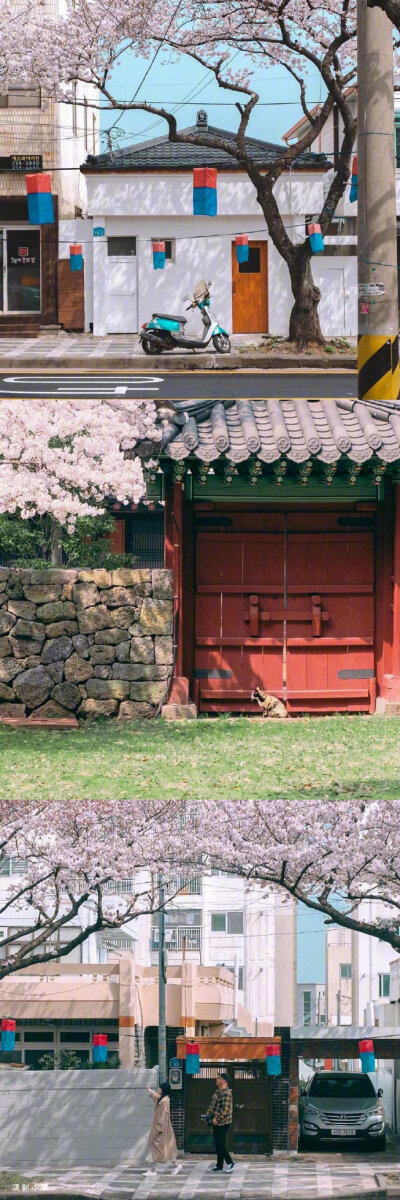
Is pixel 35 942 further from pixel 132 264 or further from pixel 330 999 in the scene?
pixel 330 999

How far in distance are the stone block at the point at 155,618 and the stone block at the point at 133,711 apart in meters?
0.39

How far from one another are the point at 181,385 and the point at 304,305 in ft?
6.73

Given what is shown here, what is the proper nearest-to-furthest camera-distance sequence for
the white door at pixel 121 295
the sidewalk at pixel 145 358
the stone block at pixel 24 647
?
the stone block at pixel 24 647 < the sidewalk at pixel 145 358 < the white door at pixel 121 295

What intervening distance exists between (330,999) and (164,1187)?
16.8 m

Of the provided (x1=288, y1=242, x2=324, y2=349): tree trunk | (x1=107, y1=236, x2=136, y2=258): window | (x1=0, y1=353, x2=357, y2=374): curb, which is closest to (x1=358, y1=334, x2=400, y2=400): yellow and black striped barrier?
(x1=0, y1=353, x2=357, y2=374): curb

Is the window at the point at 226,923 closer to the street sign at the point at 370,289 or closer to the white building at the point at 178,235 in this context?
the white building at the point at 178,235

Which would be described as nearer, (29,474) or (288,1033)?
(29,474)

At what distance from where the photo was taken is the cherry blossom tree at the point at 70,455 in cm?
680

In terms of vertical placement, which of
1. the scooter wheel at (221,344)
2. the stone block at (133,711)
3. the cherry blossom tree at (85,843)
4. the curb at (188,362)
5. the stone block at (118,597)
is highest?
the scooter wheel at (221,344)

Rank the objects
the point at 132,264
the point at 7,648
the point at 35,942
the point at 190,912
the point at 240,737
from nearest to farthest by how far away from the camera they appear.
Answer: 1. the point at 240,737
2. the point at 7,648
3. the point at 35,942
4. the point at 132,264
5. the point at 190,912

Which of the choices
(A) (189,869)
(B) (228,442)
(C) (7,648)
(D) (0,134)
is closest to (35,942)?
(A) (189,869)

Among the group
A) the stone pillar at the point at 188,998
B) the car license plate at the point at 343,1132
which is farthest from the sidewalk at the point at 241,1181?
the stone pillar at the point at 188,998

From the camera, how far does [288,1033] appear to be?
13812 mm

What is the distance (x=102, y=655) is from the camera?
683 centimetres
